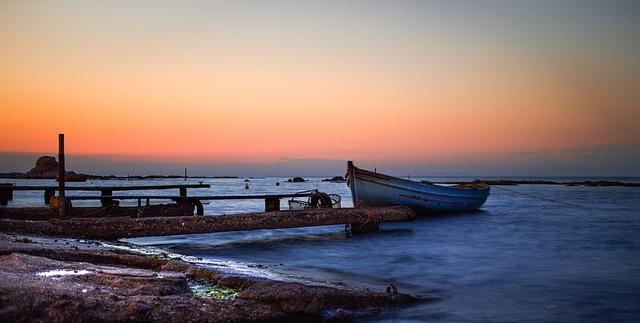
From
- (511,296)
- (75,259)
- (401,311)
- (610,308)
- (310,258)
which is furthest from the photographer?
(310,258)

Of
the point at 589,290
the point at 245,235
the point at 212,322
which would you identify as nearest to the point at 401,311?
the point at 212,322

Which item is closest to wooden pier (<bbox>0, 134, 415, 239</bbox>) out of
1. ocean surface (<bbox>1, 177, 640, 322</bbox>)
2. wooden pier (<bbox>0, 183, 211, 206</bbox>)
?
ocean surface (<bbox>1, 177, 640, 322</bbox>)

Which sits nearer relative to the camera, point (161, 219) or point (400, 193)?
point (161, 219)

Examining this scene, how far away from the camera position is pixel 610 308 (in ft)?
28.9

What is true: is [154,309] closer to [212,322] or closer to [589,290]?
[212,322]

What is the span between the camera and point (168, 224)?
13117mm

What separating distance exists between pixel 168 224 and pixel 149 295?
7520 mm

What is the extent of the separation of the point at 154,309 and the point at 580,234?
21.4 metres

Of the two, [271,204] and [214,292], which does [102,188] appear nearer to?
[271,204]

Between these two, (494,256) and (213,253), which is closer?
(213,253)

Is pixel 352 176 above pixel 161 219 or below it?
above

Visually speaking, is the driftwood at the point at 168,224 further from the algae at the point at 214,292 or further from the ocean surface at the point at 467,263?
the algae at the point at 214,292

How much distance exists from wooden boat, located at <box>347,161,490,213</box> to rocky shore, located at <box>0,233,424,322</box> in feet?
52.8

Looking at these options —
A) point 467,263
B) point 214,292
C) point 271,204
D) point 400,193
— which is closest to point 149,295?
point 214,292
